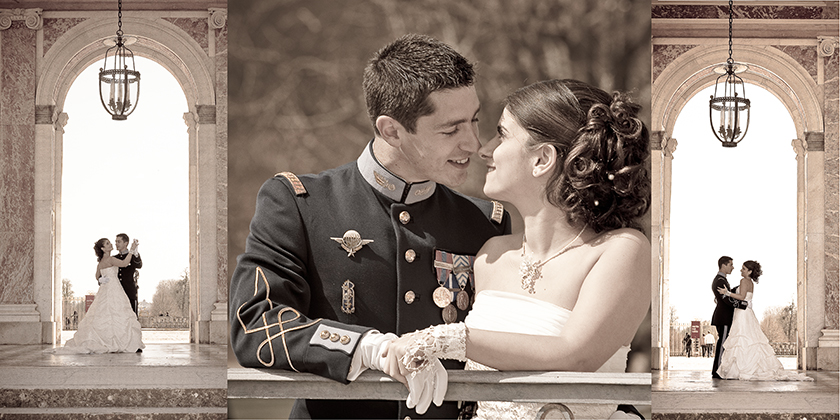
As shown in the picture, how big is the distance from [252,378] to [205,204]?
245 inches

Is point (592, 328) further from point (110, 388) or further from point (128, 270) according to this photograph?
point (128, 270)

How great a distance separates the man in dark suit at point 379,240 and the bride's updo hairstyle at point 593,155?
11.9 inches

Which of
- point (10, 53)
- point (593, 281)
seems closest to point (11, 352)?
point (10, 53)

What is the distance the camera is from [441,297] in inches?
135

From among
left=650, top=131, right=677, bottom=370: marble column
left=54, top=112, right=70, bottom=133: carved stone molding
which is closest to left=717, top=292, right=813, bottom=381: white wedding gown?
left=650, top=131, right=677, bottom=370: marble column

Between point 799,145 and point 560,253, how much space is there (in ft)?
24.7

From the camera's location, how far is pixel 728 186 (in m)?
9.75

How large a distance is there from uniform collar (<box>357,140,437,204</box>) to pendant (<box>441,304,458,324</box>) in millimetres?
513

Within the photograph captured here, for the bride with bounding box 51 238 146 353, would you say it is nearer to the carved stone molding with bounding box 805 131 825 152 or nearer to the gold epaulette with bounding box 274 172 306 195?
the gold epaulette with bounding box 274 172 306 195

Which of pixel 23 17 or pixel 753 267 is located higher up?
pixel 23 17

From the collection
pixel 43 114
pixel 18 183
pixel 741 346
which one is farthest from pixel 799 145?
pixel 18 183

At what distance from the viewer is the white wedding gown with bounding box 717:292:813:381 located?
8547 millimetres

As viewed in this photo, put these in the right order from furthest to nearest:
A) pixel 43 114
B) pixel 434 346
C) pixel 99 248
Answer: pixel 43 114
pixel 99 248
pixel 434 346

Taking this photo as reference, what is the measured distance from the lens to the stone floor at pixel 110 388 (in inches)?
279
